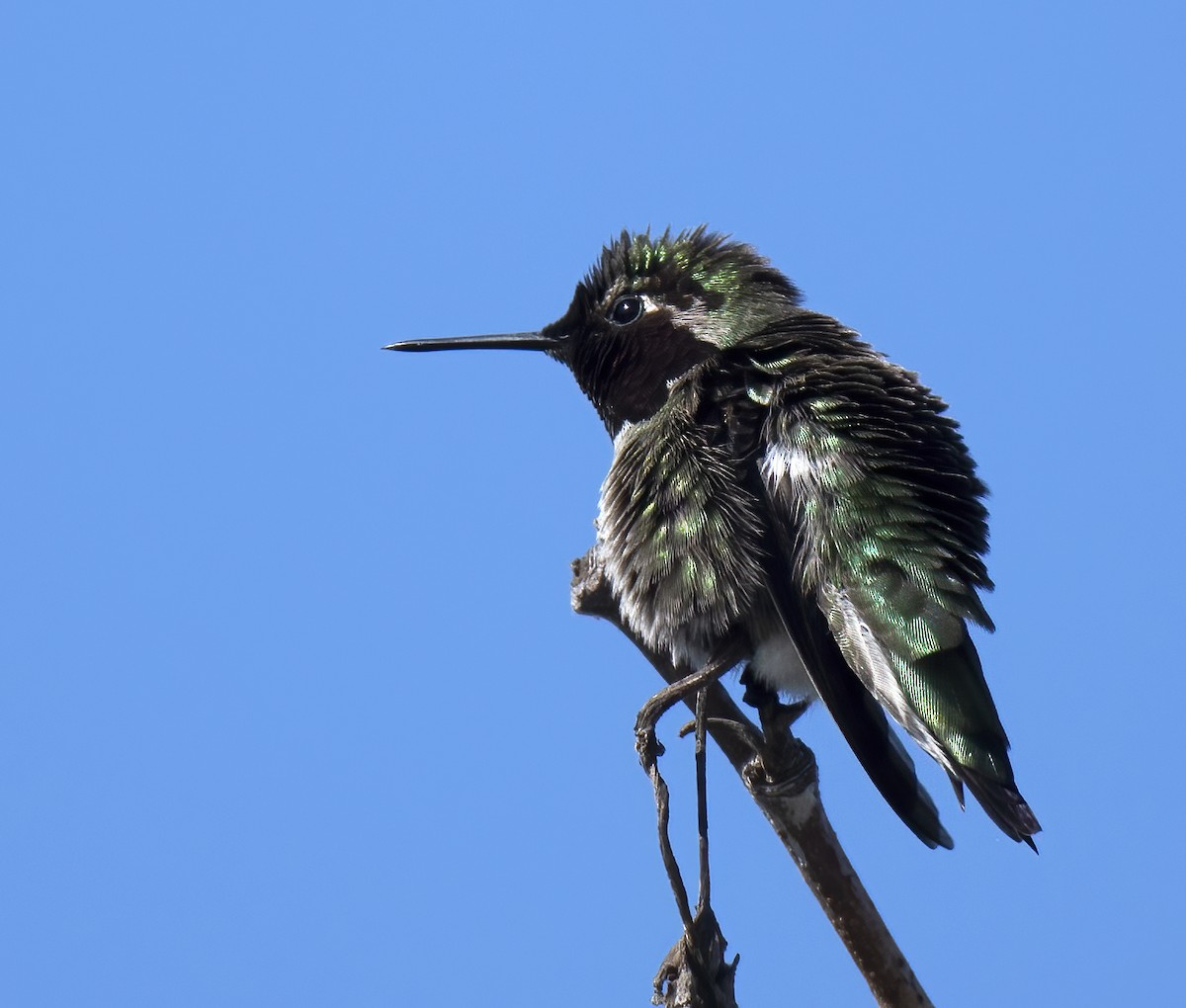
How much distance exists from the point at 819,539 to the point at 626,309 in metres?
0.97

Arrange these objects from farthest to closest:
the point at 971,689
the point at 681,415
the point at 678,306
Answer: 1. the point at 678,306
2. the point at 681,415
3. the point at 971,689

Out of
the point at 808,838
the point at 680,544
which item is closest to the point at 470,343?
the point at 680,544

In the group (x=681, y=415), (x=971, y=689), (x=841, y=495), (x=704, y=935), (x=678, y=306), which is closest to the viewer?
(x=704, y=935)

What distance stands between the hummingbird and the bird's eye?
255mm

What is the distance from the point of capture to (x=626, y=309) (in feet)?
11.9

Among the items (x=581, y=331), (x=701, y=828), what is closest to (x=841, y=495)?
(x=701, y=828)

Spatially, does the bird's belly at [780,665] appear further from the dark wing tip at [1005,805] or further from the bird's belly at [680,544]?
the dark wing tip at [1005,805]

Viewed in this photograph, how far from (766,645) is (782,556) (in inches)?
8.2

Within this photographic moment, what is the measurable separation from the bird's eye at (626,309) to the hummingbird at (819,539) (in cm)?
26

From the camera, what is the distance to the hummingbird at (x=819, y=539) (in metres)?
2.73

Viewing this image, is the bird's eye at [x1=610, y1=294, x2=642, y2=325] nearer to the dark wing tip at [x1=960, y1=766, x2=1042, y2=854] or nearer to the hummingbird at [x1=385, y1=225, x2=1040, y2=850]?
the hummingbird at [x1=385, y1=225, x2=1040, y2=850]

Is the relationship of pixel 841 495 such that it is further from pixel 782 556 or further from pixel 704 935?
pixel 704 935

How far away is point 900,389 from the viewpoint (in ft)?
10.1

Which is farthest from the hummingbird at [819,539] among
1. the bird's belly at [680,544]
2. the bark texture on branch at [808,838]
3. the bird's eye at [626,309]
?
the bird's eye at [626,309]
